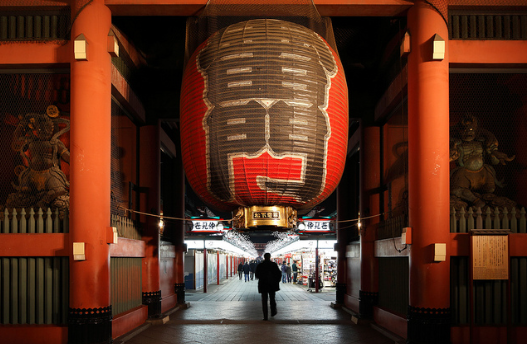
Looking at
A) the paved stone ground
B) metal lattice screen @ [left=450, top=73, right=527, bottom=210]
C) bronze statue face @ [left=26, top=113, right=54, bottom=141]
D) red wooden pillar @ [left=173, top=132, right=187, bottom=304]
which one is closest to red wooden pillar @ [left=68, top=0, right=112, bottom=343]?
bronze statue face @ [left=26, top=113, right=54, bottom=141]

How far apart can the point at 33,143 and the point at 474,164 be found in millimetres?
7444

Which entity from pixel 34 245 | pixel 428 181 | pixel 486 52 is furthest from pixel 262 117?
pixel 486 52

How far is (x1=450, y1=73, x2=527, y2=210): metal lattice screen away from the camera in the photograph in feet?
28.8

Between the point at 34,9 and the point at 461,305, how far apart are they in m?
8.16

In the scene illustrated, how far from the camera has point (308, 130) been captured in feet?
16.9

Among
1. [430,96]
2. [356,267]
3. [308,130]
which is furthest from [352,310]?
Result: [308,130]

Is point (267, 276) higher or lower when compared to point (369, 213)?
lower

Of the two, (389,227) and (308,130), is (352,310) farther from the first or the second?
(308,130)

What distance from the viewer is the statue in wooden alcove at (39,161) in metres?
8.61

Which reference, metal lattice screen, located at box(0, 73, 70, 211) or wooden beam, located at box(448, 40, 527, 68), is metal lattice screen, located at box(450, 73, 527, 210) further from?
metal lattice screen, located at box(0, 73, 70, 211)

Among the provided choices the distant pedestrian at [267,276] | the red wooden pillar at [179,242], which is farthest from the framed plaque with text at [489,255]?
the red wooden pillar at [179,242]

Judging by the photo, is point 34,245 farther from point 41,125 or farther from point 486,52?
point 486,52

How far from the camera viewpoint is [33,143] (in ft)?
29.0

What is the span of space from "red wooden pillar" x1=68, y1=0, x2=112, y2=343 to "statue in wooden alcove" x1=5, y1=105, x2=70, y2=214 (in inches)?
31.4
